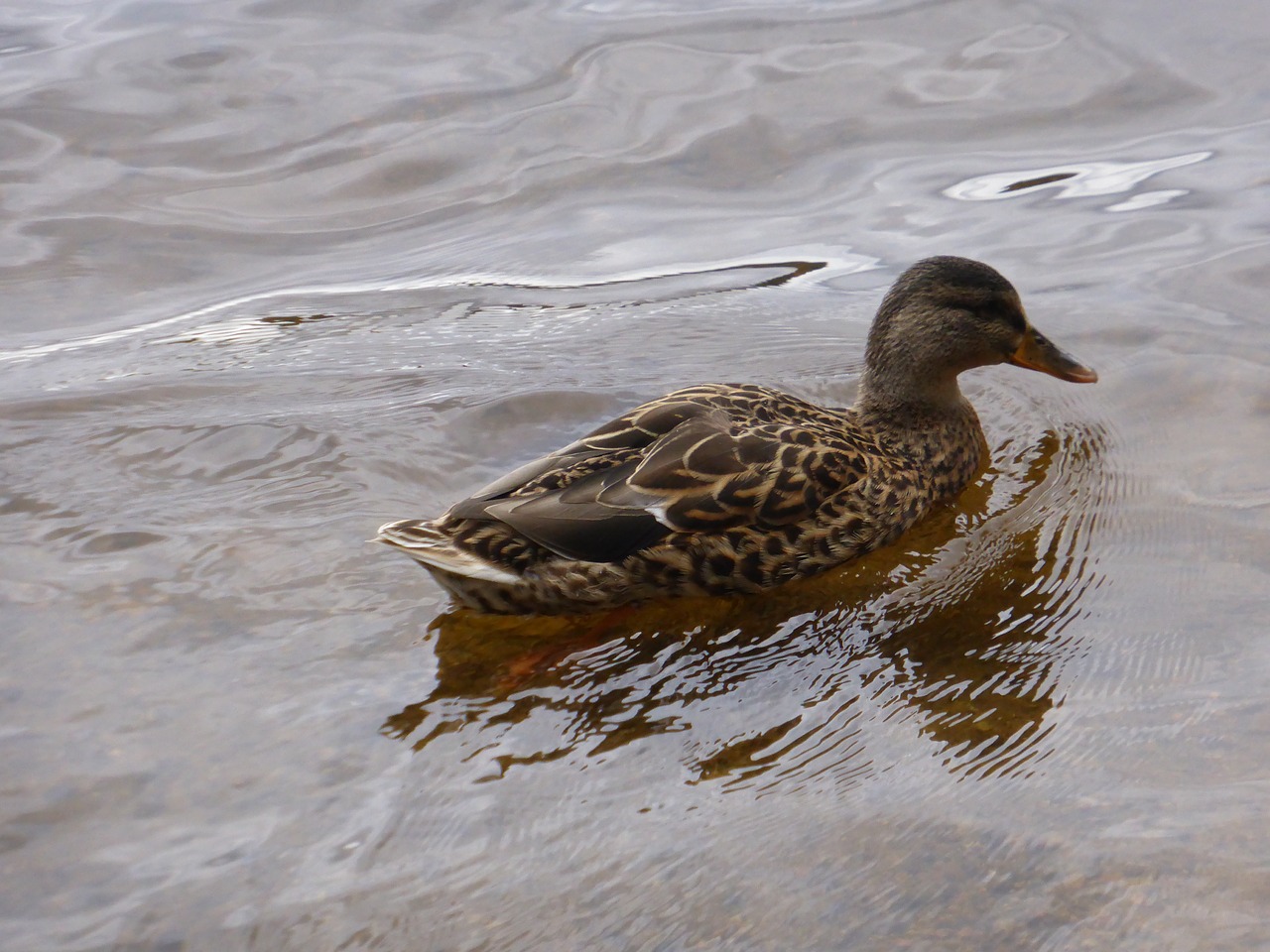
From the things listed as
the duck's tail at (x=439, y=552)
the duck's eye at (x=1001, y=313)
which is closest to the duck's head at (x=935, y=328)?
the duck's eye at (x=1001, y=313)

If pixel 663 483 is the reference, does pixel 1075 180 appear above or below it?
above

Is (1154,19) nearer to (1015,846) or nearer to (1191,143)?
(1191,143)

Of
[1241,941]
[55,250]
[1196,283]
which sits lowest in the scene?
[1241,941]

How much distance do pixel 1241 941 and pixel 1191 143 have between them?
683 cm

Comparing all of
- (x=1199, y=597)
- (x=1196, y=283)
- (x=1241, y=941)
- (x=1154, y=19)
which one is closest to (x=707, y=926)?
(x=1241, y=941)

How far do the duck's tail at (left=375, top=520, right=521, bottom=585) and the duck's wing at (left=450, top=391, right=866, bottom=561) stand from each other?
0.14 m

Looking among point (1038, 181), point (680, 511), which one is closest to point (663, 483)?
point (680, 511)

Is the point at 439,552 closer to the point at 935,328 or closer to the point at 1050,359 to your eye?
the point at 935,328

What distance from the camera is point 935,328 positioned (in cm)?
594

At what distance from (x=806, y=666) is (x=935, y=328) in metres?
2.03

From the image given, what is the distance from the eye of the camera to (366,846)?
12.2 ft

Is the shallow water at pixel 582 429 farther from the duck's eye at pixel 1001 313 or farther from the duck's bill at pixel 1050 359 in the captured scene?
the duck's eye at pixel 1001 313

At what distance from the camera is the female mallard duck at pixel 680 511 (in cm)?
485

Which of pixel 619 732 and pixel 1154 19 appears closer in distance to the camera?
pixel 619 732
